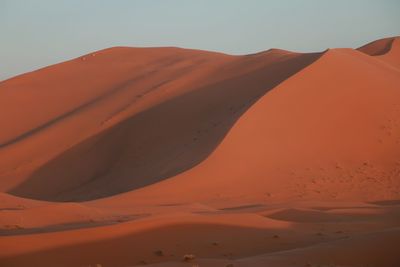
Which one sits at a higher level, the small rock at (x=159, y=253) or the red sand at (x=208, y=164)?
the red sand at (x=208, y=164)

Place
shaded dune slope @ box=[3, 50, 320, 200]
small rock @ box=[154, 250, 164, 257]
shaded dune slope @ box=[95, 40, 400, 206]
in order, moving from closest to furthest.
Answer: small rock @ box=[154, 250, 164, 257] → shaded dune slope @ box=[95, 40, 400, 206] → shaded dune slope @ box=[3, 50, 320, 200]

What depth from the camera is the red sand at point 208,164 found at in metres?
11.0

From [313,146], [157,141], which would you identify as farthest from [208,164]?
[157,141]

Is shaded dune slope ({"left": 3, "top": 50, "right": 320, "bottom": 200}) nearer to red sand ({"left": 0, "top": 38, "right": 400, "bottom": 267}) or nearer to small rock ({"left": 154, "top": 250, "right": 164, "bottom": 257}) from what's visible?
red sand ({"left": 0, "top": 38, "right": 400, "bottom": 267})

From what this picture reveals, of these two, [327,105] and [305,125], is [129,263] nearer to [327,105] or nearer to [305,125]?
[305,125]

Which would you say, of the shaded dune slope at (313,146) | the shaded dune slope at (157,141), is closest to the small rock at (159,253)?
the shaded dune slope at (313,146)

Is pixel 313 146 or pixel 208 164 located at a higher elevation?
pixel 313 146

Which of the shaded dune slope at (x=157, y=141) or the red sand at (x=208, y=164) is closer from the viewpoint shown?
the red sand at (x=208, y=164)

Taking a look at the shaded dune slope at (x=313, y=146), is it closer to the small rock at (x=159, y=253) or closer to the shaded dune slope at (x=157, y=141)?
the shaded dune slope at (x=157, y=141)

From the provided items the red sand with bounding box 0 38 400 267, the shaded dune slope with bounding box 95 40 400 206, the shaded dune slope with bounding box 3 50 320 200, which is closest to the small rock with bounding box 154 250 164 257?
the red sand with bounding box 0 38 400 267

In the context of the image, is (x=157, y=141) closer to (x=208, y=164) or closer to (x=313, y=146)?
(x=208, y=164)

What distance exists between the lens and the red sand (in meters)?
11.0

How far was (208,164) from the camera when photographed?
2138cm

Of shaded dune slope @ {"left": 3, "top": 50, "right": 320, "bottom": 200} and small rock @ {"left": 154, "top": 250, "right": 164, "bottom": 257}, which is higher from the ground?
shaded dune slope @ {"left": 3, "top": 50, "right": 320, "bottom": 200}
